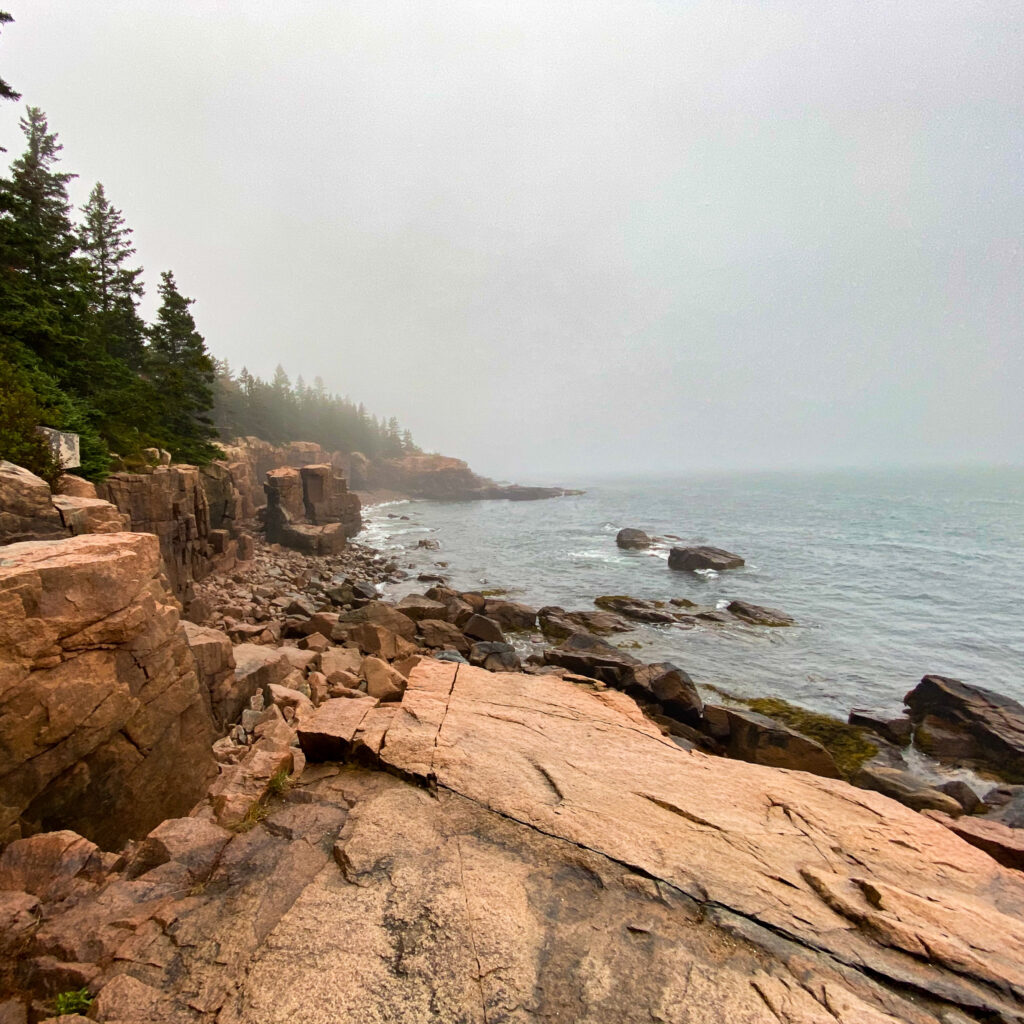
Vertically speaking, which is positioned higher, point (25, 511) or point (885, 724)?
point (25, 511)

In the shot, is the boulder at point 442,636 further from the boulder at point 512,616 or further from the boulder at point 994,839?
the boulder at point 994,839

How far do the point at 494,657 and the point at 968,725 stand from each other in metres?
14.7

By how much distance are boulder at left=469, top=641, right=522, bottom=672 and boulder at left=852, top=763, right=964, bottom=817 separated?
391 inches

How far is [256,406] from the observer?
244 feet

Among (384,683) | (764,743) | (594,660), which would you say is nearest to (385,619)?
(594,660)

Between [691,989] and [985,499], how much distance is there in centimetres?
13038

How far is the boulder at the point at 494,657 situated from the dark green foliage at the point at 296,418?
186 ft

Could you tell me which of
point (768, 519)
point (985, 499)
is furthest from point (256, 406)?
point (985, 499)

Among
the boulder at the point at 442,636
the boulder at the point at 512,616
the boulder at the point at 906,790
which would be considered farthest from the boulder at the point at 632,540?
the boulder at the point at 906,790

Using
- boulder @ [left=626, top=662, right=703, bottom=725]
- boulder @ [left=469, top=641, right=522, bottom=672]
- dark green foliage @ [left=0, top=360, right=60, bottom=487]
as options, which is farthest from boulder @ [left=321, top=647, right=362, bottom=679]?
boulder @ [left=626, top=662, right=703, bottom=725]

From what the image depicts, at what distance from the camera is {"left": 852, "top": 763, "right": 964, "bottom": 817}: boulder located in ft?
32.8

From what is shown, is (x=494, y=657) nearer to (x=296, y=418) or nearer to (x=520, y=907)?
(x=520, y=907)

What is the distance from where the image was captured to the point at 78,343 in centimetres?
1986

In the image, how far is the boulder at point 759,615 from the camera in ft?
76.5
